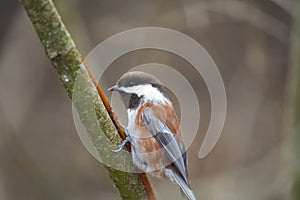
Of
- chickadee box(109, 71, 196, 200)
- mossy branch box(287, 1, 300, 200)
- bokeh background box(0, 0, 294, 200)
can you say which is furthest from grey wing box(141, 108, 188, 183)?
bokeh background box(0, 0, 294, 200)

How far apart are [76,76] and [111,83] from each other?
4290mm

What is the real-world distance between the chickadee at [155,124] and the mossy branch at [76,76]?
0.65 metres

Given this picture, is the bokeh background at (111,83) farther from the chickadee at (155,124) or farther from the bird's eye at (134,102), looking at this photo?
the bird's eye at (134,102)

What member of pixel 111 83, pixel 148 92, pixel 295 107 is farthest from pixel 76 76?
pixel 111 83

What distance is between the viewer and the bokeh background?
4.54m

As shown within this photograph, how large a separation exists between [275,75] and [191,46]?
1589 millimetres

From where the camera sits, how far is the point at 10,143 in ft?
16.0

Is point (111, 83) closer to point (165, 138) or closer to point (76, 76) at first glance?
point (165, 138)

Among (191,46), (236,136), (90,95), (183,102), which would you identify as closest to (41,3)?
(90,95)

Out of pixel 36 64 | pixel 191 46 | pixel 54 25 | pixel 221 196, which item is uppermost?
pixel 36 64

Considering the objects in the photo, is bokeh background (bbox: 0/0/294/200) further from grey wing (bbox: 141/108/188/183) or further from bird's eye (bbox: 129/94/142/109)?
bird's eye (bbox: 129/94/142/109)

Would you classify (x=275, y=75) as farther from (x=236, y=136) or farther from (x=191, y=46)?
(x=191, y=46)

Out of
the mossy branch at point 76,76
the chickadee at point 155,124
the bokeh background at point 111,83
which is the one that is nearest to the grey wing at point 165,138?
the chickadee at point 155,124

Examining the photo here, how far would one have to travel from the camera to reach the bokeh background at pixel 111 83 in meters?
4.54
